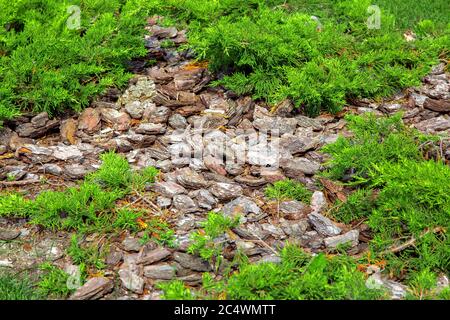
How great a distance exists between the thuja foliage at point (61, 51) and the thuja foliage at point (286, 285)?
267cm

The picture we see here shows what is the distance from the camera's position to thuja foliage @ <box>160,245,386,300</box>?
385 centimetres

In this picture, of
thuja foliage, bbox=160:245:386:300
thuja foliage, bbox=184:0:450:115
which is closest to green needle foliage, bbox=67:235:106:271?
thuja foliage, bbox=160:245:386:300

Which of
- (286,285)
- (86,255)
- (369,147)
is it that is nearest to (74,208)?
(86,255)

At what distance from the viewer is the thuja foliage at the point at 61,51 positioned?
5887 millimetres

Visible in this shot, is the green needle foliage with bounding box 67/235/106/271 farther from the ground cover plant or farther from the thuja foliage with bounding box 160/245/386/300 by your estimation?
the ground cover plant

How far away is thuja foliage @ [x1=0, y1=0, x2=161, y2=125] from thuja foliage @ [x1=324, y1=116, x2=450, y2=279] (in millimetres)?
2483

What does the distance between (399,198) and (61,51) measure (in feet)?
11.6

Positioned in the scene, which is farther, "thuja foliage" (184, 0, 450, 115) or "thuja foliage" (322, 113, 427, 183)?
"thuja foliage" (184, 0, 450, 115)

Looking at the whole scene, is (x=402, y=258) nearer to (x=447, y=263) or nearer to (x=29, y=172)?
(x=447, y=263)

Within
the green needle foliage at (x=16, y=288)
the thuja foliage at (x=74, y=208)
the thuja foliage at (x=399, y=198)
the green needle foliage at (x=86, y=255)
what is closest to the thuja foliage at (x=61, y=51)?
the thuja foliage at (x=74, y=208)

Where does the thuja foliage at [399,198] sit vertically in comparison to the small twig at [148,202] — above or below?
above

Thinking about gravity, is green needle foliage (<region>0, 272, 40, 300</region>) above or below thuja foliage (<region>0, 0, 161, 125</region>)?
below

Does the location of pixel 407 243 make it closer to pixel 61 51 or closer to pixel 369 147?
pixel 369 147

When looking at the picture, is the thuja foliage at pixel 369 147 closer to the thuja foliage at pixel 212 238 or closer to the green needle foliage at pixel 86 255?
the thuja foliage at pixel 212 238
